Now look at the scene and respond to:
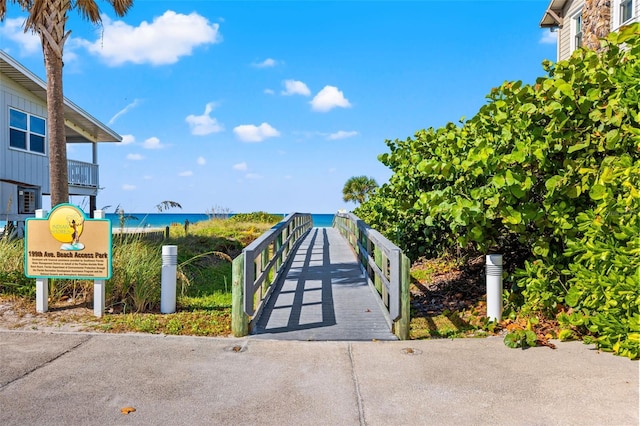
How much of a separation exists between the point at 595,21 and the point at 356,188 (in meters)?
31.8

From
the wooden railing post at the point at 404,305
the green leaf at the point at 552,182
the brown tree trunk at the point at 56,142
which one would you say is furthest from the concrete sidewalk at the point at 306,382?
the brown tree trunk at the point at 56,142

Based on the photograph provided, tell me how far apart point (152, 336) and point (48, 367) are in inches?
47.8

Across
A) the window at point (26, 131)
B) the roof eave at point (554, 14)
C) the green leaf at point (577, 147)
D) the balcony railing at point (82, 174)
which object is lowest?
the green leaf at point (577, 147)

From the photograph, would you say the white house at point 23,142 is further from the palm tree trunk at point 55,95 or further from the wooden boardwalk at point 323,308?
the wooden boardwalk at point 323,308

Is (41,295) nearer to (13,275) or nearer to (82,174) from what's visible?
(13,275)

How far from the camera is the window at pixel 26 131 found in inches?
690

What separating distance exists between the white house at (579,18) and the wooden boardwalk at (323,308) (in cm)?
952

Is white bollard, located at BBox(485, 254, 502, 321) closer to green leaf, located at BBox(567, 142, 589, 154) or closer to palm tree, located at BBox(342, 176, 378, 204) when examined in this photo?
green leaf, located at BBox(567, 142, 589, 154)

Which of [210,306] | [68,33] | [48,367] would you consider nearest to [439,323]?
[210,306]

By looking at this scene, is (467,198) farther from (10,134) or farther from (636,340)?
(10,134)

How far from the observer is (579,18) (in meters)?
15.5

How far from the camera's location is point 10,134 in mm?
17422

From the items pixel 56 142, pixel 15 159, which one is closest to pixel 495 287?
pixel 56 142

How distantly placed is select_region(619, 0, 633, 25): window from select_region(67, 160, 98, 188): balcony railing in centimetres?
2033
